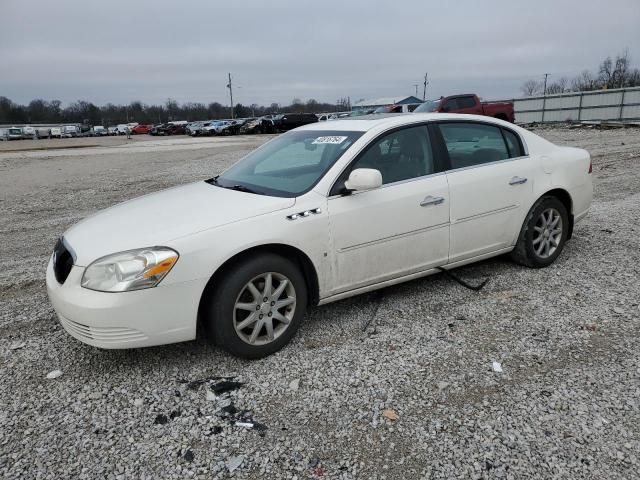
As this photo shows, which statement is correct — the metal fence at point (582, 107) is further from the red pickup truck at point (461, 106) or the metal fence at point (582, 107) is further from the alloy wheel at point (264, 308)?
the alloy wheel at point (264, 308)

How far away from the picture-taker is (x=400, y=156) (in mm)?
4004

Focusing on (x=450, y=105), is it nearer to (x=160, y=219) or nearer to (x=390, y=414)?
(x=160, y=219)

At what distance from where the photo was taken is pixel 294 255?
3.50 m

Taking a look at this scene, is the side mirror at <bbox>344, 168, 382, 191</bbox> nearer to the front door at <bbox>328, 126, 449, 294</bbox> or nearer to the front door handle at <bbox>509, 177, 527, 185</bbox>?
the front door at <bbox>328, 126, 449, 294</bbox>

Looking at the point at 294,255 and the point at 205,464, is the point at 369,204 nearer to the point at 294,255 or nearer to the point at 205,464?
the point at 294,255

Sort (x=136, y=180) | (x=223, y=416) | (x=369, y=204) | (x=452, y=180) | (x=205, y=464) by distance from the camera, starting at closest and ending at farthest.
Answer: (x=205, y=464), (x=223, y=416), (x=369, y=204), (x=452, y=180), (x=136, y=180)

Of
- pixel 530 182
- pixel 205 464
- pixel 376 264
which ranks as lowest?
→ pixel 205 464

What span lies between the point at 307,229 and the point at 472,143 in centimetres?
189

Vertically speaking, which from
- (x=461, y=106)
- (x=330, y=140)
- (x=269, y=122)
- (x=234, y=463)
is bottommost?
(x=234, y=463)

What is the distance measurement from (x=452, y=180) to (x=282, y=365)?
2030mm

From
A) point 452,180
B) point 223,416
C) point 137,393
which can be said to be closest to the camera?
point 223,416

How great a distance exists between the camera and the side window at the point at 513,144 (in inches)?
183

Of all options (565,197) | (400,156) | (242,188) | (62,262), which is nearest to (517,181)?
(565,197)

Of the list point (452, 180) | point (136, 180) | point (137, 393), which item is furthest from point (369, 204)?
point (136, 180)
